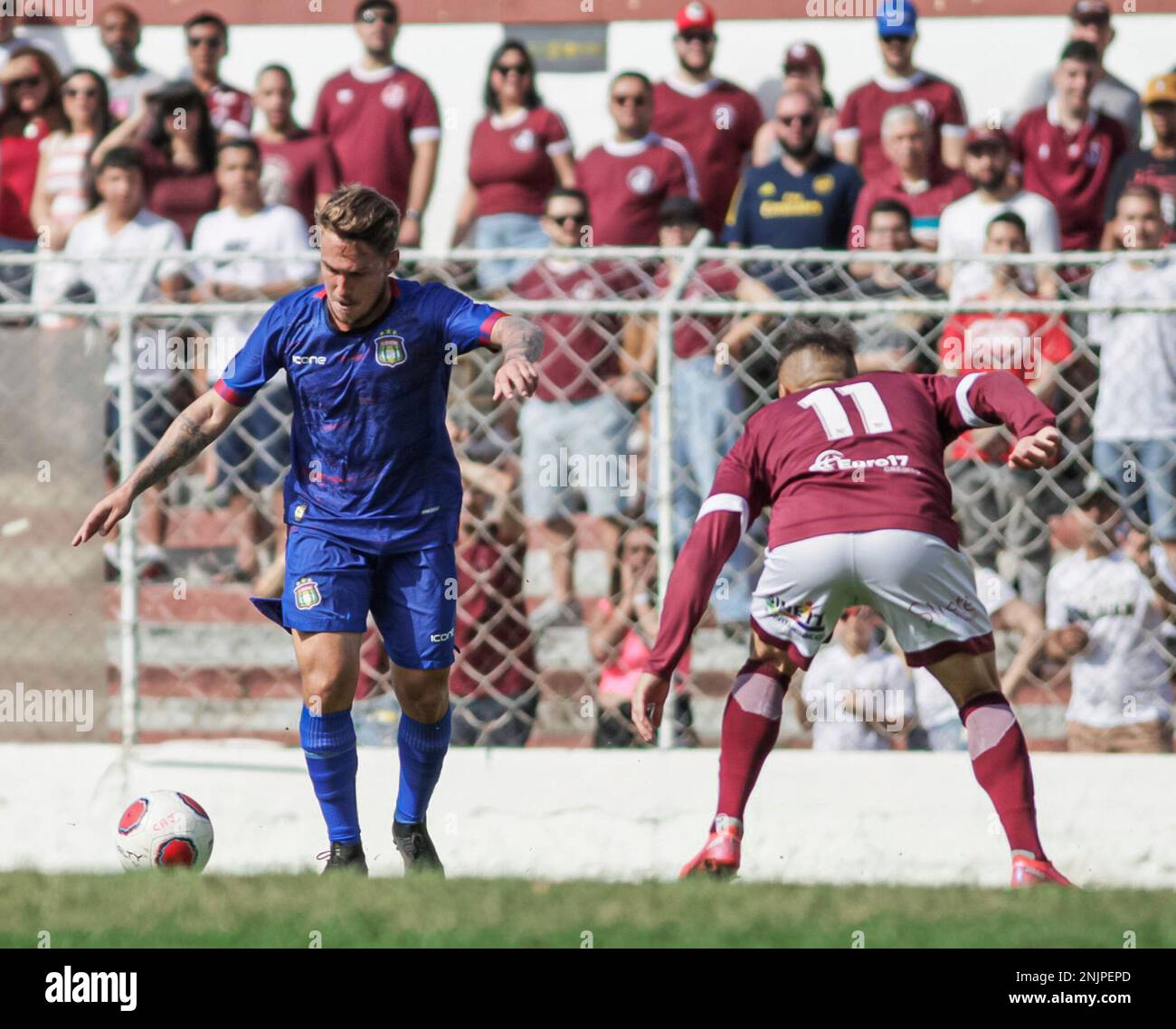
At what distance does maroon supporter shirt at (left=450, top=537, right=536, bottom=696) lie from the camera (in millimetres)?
7543

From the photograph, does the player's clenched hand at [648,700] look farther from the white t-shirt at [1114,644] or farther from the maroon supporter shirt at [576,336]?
the white t-shirt at [1114,644]

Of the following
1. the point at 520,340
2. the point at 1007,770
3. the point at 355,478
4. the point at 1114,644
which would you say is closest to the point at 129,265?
the point at 355,478

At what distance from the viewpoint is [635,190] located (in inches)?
375

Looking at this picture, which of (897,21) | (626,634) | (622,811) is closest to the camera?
(622,811)

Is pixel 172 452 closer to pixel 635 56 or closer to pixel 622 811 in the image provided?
pixel 622 811

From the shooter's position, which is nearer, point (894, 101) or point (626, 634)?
point (626, 634)

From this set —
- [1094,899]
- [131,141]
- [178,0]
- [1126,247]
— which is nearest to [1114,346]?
[1126,247]

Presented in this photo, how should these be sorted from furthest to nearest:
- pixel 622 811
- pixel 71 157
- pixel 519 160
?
pixel 71 157 → pixel 519 160 → pixel 622 811

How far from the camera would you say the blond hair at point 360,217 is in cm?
550

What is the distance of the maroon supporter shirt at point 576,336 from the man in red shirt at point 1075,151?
9.14ft

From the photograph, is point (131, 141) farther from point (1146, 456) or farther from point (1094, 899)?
point (1094, 899)

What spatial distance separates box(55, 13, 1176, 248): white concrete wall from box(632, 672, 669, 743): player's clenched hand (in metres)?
6.66

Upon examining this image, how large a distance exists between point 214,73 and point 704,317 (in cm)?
442

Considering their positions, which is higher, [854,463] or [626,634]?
[854,463]
